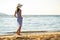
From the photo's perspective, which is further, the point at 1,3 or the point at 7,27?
the point at 7,27

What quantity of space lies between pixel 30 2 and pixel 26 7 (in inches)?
5.0

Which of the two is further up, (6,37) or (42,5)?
(42,5)

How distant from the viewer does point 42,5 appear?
400cm

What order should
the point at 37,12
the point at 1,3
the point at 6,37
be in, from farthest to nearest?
the point at 37,12 → the point at 1,3 → the point at 6,37

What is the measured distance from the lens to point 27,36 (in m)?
3.47

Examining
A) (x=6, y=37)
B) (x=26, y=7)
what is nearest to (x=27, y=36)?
(x=6, y=37)

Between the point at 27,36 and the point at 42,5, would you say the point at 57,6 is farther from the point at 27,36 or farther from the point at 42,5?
the point at 27,36

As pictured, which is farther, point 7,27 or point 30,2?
point 7,27

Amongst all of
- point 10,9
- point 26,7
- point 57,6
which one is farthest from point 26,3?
point 57,6

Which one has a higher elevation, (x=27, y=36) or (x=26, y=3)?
(x=26, y=3)

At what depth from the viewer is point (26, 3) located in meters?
3.85

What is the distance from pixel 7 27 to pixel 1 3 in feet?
2.25

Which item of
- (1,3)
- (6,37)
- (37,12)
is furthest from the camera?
(37,12)

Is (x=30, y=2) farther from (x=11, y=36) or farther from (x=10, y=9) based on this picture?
(x=11, y=36)
